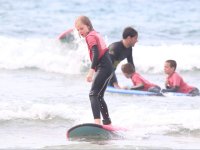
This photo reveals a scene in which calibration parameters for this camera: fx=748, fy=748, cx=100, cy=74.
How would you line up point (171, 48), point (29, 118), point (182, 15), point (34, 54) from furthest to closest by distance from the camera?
point (182, 15) → point (171, 48) → point (34, 54) → point (29, 118)

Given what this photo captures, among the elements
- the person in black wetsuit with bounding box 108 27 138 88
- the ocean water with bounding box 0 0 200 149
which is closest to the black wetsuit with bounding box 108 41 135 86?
the person in black wetsuit with bounding box 108 27 138 88

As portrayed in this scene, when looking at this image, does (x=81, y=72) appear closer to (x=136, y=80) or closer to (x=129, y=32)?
(x=136, y=80)

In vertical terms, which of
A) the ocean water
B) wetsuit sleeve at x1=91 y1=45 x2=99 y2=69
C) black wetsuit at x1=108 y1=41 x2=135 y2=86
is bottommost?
the ocean water

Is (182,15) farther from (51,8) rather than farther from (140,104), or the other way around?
(140,104)

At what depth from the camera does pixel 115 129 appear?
10.2m

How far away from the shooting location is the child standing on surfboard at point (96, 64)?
399 inches

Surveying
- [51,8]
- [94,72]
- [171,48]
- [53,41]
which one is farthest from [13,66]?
[51,8]

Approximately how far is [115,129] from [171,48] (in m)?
11.4

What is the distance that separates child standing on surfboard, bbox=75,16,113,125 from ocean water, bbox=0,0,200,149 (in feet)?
1.72

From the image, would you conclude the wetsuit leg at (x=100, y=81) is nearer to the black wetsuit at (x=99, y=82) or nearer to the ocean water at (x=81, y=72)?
the black wetsuit at (x=99, y=82)

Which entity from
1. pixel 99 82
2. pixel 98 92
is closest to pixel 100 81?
→ pixel 99 82

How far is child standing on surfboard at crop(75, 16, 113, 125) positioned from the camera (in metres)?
10.1

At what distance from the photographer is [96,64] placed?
405 inches

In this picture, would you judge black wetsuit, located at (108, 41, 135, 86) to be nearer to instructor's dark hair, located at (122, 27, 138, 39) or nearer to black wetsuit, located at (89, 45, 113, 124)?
instructor's dark hair, located at (122, 27, 138, 39)
